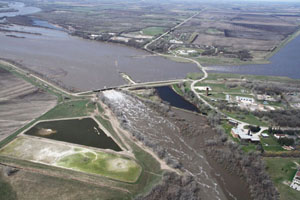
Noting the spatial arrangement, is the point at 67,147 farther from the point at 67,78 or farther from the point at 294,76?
the point at 294,76

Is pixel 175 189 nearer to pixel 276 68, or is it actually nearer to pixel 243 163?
pixel 243 163

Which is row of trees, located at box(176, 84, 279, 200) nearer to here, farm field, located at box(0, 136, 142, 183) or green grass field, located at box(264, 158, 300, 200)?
green grass field, located at box(264, 158, 300, 200)

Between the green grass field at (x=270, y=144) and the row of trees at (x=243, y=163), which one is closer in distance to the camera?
the row of trees at (x=243, y=163)

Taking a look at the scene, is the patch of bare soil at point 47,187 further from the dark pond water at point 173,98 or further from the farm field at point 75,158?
the dark pond water at point 173,98

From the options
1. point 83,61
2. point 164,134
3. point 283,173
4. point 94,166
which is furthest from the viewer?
point 83,61

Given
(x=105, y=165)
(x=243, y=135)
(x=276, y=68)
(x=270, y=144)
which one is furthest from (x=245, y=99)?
(x=105, y=165)

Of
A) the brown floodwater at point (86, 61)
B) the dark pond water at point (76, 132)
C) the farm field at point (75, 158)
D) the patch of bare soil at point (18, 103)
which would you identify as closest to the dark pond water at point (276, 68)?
the brown floodwater at point (86, 61)

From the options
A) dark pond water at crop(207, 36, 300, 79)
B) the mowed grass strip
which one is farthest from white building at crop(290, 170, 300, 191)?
dark pond water at crop(207, 36, 300, 79)
